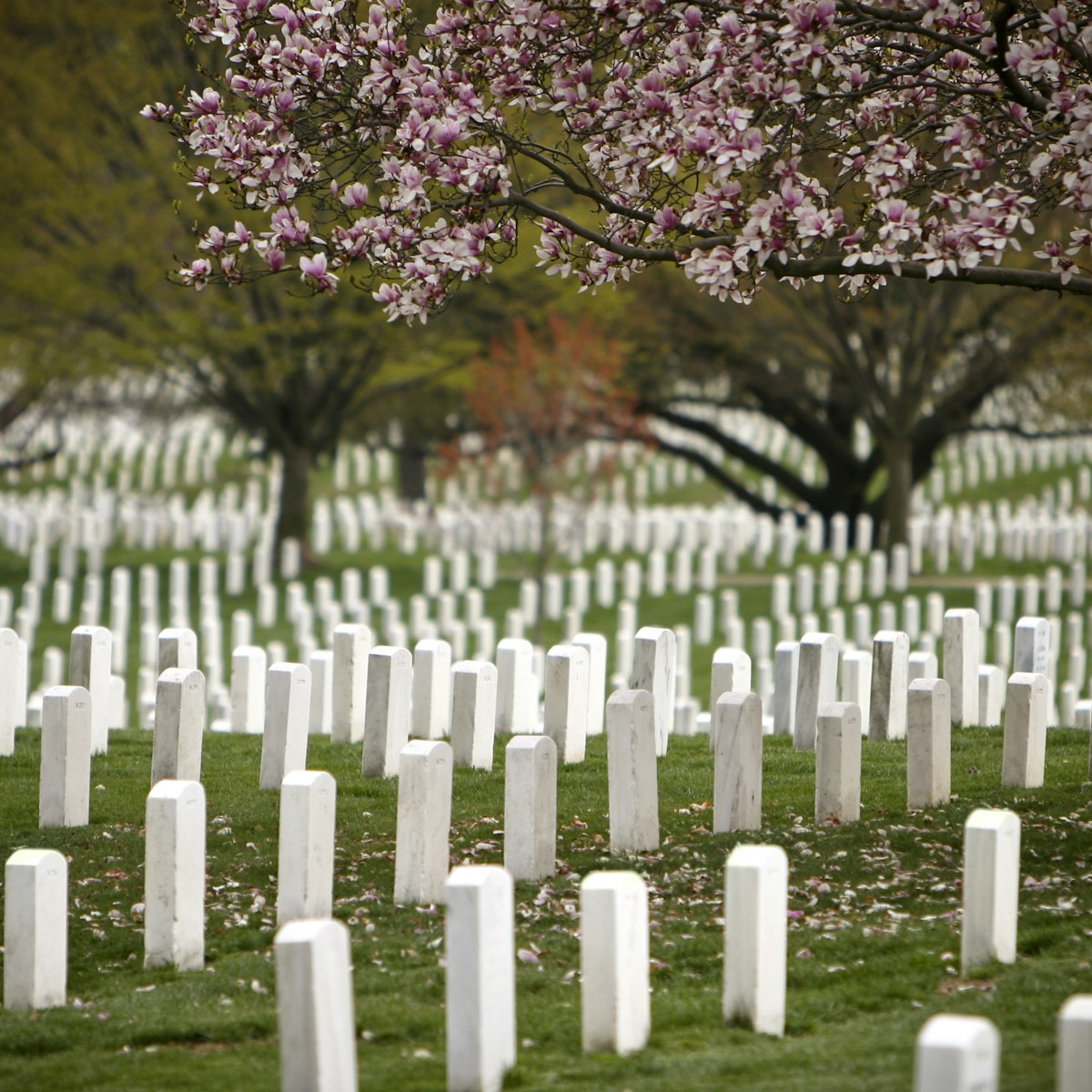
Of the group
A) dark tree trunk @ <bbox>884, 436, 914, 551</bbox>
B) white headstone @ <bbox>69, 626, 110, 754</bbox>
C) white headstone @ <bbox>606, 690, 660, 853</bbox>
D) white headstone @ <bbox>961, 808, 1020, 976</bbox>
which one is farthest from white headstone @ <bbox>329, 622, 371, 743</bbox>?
dark tree trunk @ <bbox>884, 436, 914, 551</bbox>

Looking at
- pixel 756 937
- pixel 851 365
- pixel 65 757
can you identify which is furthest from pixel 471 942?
pixel 851 365

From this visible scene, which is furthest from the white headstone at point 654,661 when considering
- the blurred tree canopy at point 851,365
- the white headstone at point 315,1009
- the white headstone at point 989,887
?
the blurred tree canopy at point 851,365

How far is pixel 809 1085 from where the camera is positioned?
4.19m

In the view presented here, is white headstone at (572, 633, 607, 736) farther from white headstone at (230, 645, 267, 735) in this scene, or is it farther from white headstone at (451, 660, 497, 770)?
white headstone at (230, 645, 267, 735)

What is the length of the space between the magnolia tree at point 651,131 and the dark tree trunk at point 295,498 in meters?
19.4

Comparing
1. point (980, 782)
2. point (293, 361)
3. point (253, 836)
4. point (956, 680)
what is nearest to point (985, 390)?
point (293, 361)

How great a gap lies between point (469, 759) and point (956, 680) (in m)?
3.31

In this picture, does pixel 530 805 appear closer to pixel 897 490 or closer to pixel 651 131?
pixel 651 131

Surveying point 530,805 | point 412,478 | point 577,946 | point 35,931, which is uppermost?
point 412,478

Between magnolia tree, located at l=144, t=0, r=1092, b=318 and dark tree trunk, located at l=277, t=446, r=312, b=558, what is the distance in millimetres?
19366

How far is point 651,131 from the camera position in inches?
283

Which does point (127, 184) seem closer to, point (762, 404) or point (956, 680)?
point (762, 404)

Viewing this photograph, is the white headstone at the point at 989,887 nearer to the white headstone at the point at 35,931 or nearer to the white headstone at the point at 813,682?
the white headstone at the point at 35,931

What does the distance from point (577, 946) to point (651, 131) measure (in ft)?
11.9
